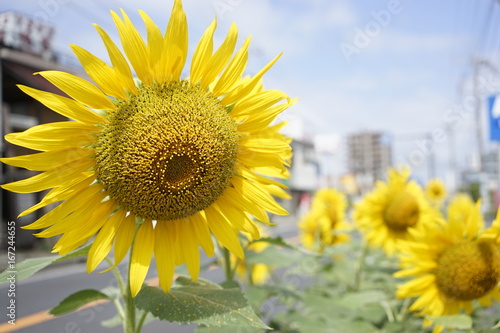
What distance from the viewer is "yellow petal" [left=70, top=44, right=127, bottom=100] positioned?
0.79 m

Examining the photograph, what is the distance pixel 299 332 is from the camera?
1988 mm

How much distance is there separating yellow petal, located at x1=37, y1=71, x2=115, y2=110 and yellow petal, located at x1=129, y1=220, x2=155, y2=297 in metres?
0.27

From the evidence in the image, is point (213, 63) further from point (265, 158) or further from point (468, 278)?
point (468, 278)

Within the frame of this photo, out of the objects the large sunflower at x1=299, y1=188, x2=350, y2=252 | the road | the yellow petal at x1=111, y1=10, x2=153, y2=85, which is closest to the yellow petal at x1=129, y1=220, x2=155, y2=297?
the yellow petal at x1=111, y1=10, x2=153, y2=85

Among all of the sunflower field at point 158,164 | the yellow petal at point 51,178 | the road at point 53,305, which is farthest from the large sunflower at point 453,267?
the road at point 53,305

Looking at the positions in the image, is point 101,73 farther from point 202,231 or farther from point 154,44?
point 202,231

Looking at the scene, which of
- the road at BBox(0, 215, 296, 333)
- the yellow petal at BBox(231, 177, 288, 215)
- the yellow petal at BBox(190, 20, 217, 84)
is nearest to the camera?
the yellow petal at BBox(190, 20, 217, 84)

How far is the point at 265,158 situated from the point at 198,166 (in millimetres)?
162

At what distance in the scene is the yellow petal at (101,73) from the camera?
31.1 inches

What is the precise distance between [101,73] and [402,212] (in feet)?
7.92

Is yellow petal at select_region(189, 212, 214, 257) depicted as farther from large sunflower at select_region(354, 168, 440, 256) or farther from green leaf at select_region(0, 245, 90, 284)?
large sunflower at select_region(354, 168, 440, 256)

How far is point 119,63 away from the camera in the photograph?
821 millimetres

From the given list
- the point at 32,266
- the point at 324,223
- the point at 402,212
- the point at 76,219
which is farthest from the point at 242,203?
the point at 324,223

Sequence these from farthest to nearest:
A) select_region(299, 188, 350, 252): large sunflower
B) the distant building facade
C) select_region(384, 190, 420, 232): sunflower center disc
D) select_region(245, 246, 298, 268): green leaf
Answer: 1. the distant building facade
2. select_region(299, 188, 350, 252): large sunflower
3. select_region(384, 190, 420, 232): sunflower center disc
4. select_region(245, 246, 298, 268): green leaf
